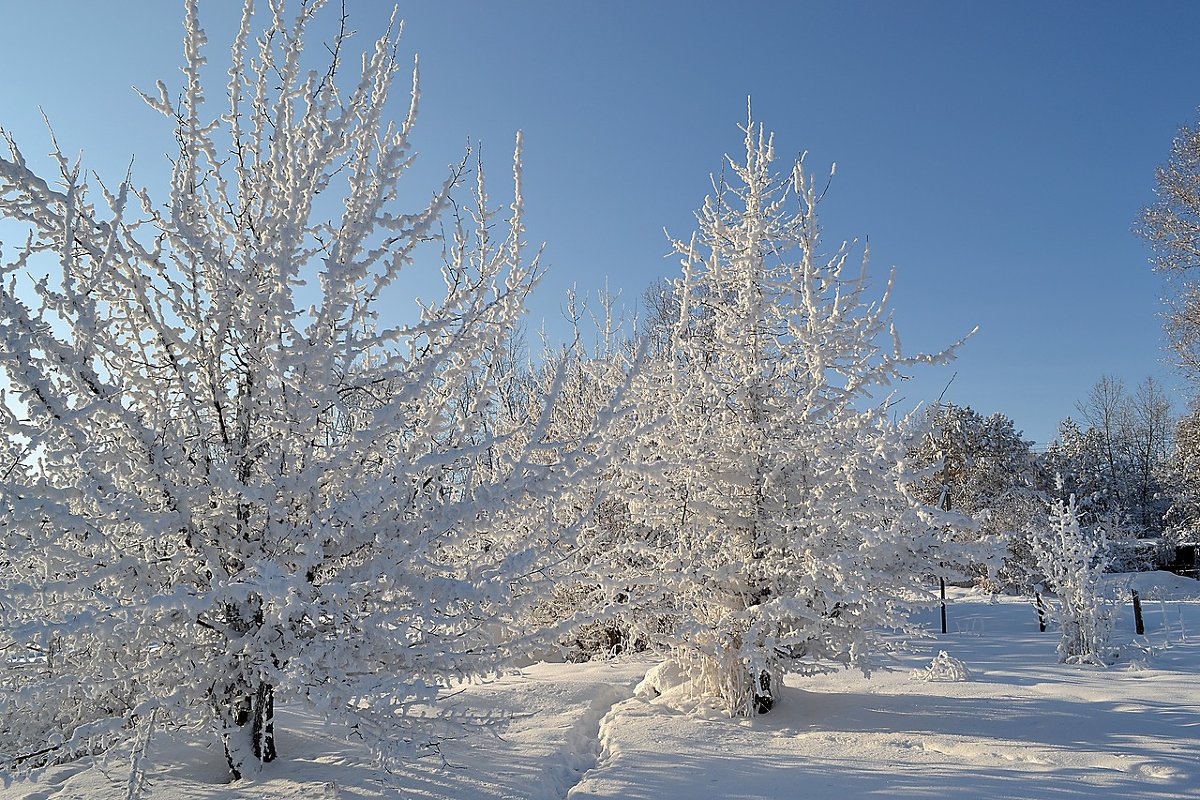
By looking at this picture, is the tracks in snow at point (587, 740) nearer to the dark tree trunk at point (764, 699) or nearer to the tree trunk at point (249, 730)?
the dark tree trunk at point (764, 699)

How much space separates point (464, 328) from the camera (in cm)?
412

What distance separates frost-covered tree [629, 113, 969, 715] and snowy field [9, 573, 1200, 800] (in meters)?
0.64

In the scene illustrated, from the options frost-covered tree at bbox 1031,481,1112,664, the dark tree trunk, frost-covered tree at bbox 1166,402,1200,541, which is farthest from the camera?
frost-covered tree at bbox 1166,402,1200,541

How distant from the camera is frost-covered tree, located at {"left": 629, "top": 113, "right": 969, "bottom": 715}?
550 centimetres

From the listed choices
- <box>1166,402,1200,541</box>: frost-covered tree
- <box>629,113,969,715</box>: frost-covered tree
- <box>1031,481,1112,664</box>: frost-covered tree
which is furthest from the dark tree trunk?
<box>1166,402,1200,541</box>: frost-covered tree

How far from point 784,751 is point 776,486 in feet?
6.90

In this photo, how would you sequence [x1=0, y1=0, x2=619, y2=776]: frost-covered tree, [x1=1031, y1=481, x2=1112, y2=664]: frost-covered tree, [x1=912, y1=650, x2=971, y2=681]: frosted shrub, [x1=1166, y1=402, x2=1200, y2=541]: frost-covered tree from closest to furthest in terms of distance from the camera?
[x1=0, y1=0, x2=619, y2=776]: frost-covered tree < [x1=912, y1=650, x2=971, y2=681]: frosted shrub < [x1=1031, y1=481, x2=1112, y2=664]: frost-covered tree < [x1=1166, y1=402, x2=1200, y2=541]: frost-covered tree

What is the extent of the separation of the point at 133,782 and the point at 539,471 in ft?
7.56

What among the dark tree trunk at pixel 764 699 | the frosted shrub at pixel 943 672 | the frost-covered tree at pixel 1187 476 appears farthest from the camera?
the frost-covered tree at pixel 1187 476

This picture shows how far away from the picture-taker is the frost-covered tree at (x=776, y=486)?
5.50m

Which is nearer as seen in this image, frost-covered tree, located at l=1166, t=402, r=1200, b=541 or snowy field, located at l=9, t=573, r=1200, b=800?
snowy field, located at l=9, t=573, r=1200, b=800

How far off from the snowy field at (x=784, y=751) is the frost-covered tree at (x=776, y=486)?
2.10ft

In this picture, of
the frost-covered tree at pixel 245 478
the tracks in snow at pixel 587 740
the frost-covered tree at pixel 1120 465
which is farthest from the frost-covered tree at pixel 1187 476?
the frost-covered tree at pixel 245 478

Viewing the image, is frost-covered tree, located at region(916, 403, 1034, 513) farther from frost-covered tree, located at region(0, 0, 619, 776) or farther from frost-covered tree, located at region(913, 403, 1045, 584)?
frost-covered tree, located at region(0, 0, 619, 776)
